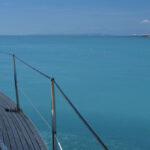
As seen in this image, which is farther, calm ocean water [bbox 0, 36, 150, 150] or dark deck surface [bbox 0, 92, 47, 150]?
calm ocean water [bbox 0, 36, 150, 150]

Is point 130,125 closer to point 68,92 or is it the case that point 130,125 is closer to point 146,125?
point 146,125

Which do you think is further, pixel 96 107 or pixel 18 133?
pixel 96 107

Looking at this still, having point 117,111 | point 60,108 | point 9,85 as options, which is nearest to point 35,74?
point 9,85

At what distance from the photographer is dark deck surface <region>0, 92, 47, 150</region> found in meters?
2.02

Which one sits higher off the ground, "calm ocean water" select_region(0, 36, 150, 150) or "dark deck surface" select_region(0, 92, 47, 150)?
"dark deck surface" select_region(0, 92, 47, 150)

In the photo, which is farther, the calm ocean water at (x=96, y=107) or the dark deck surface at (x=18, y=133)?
the calm ocean water at (x=96, y=107)

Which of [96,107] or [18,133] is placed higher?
[18,133]

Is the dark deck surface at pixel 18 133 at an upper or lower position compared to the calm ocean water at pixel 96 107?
upper

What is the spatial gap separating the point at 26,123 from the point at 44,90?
7027mm

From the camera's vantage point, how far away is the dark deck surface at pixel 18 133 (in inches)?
79.6

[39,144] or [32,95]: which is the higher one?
[39,144]

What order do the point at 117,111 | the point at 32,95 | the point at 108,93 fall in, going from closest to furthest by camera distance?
the point at 117,111, the point at 32,95, the point at 108,93

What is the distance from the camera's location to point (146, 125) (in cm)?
601

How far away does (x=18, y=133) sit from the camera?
226 cm
